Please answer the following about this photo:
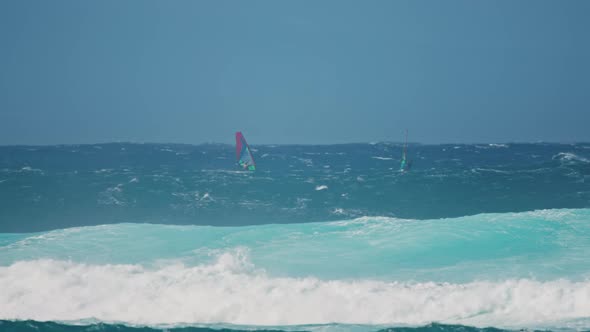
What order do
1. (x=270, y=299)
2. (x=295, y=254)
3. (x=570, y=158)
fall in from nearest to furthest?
1. (x=270, y=299)
2. (x=295, y=254)
3. (x=570, y=158)

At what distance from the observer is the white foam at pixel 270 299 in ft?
38.1

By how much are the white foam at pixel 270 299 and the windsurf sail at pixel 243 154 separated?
1979 centimetres

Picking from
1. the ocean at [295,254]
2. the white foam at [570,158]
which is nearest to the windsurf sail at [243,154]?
the ocean at [295,254]

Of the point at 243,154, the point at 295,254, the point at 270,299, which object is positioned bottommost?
the point at 270,299

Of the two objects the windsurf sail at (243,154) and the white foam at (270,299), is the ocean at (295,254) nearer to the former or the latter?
the white foam at (270,299)

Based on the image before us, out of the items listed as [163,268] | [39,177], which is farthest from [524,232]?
[39,177]

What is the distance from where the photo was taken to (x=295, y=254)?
16609 mm

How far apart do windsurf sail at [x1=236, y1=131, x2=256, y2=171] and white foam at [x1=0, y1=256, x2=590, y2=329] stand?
19.8 m

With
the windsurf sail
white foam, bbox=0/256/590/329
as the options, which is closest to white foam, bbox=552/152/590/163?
the windsurf sail

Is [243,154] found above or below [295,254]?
above

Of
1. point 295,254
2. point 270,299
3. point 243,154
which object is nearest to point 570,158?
point 243,154

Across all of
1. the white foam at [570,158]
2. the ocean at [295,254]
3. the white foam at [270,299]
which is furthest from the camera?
the white foam at [570,158]

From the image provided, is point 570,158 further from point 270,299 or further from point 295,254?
point 270,299

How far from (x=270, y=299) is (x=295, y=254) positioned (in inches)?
158
